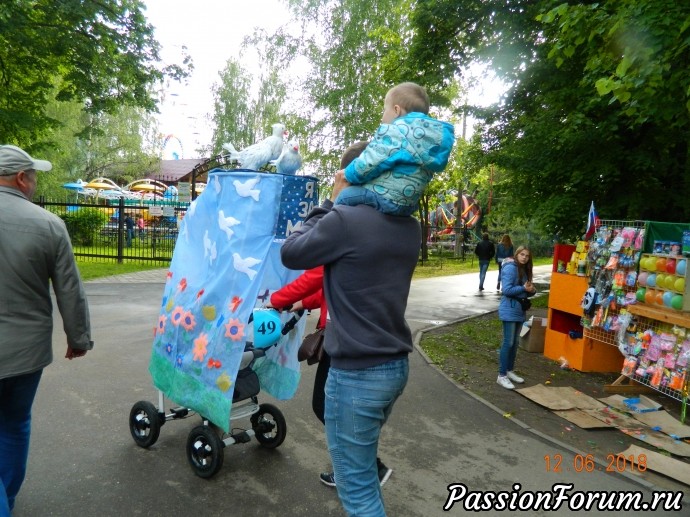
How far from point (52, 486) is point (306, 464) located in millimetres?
1629

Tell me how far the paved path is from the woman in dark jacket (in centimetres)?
75

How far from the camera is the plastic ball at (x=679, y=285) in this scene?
5.45 meters

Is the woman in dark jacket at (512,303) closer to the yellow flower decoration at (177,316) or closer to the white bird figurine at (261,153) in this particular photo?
the white bird figurine at (261,153)

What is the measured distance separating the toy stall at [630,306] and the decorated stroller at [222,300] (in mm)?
4214

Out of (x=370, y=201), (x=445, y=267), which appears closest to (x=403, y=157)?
(x=370, y=201)

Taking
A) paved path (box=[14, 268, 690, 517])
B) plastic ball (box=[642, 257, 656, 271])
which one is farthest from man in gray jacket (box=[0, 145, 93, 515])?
plastic ball (box=[642, 257, 656, 271])

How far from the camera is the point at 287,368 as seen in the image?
3859 millimetres

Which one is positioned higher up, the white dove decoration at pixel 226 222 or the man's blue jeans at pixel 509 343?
the white dove decoration at pixel 226 222

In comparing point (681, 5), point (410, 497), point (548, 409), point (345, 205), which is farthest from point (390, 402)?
point (681, 5)

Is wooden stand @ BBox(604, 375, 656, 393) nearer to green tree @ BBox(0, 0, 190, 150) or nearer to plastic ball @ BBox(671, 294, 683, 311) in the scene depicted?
plastic ball @ BBox(671, 294, 683, 311)

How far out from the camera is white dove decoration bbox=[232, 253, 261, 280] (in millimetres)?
3164

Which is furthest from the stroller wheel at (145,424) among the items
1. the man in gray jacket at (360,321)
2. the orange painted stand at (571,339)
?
the orange painted stand at (571,339)

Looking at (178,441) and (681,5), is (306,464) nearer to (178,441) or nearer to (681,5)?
(178,441)

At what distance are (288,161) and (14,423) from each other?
6.93ft
